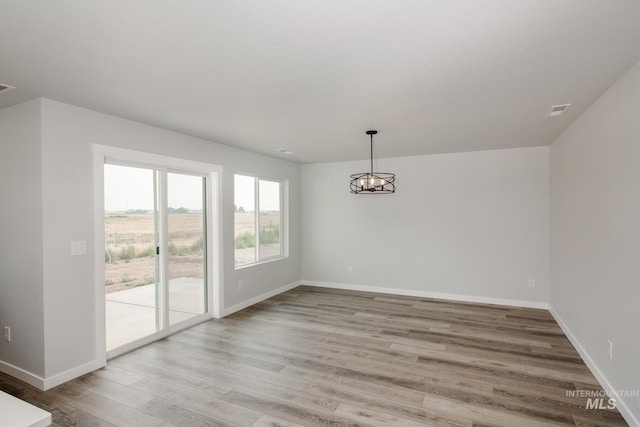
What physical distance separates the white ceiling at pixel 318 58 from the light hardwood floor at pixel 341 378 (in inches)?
100

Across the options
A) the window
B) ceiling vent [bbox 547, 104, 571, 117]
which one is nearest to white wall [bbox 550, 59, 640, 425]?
ceiling vent [bbox 547, 104, 571, 117]

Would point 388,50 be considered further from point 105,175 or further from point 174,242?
point 174,242

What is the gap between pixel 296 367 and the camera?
3271 millimetres

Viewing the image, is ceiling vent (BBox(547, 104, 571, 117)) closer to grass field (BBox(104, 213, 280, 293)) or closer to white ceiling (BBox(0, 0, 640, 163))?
Result: white ceiling (BBox(0, 0, 640, 163))

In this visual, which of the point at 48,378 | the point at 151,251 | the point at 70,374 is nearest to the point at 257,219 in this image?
the point at 151,251

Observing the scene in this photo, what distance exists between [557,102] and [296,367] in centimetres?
355

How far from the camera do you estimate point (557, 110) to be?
10.9 feet

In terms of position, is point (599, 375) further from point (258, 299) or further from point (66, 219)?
point (66, 219)

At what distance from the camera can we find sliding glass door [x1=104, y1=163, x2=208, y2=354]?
3555 millimetres

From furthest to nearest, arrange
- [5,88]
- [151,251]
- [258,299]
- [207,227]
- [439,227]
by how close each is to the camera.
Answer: [439,227]
[258,299]
[207,227]
[151,251]
[5,88]

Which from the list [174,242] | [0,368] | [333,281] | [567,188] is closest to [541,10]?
[567,188]

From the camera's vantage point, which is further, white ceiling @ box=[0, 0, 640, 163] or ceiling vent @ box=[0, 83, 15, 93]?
ceiling vent @ box=[0, 83, 15, 93]

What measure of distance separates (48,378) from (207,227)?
7.78 feet

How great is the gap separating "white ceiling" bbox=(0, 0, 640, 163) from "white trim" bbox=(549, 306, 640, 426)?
2447 millimetres
